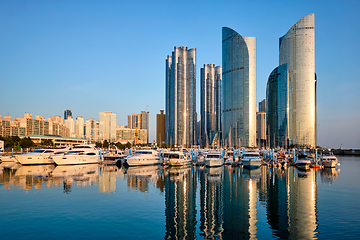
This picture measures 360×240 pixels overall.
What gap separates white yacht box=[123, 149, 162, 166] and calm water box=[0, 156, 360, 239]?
27.7 meters

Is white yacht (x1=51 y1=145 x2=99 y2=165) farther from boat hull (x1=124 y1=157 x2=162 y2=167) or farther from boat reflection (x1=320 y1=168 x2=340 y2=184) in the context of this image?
boat reflection (x1=320 y1=168 x2=340 y2=184)

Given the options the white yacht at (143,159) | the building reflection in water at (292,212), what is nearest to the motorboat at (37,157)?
the white yacht at (143,159)

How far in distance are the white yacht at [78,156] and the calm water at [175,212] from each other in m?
27.7

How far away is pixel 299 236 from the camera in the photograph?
1720cm

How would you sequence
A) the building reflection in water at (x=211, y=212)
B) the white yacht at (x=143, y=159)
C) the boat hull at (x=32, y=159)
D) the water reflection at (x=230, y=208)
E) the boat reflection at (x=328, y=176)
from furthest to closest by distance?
the white yacht at (x=143, y=159)
the boat hull at (x=32, y=159)
the boat reflection at (x=328, y=176)
the water reflection at (x=230, y=208)
the building reflection in water at (x=211, y=212)

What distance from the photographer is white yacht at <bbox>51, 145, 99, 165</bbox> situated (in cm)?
6204

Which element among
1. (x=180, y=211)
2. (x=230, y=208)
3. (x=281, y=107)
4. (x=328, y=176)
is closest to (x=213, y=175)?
(x=328, y=176)

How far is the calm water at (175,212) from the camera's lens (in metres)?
17.6

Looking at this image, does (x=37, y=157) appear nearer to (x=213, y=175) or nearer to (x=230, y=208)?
(x=213, y=175)

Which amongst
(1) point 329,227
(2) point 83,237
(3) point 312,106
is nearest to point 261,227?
(1) point 329,227

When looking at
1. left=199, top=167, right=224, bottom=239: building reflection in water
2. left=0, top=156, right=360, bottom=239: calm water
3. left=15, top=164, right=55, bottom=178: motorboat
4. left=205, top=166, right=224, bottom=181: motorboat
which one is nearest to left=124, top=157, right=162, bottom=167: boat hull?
left=205, top=166, right=224, bottom=181: motorboat

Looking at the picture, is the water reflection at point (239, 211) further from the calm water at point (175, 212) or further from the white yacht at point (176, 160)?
the white yacht at point (176, 160)

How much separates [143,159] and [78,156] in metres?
14.9

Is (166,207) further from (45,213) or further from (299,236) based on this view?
(299,236)
